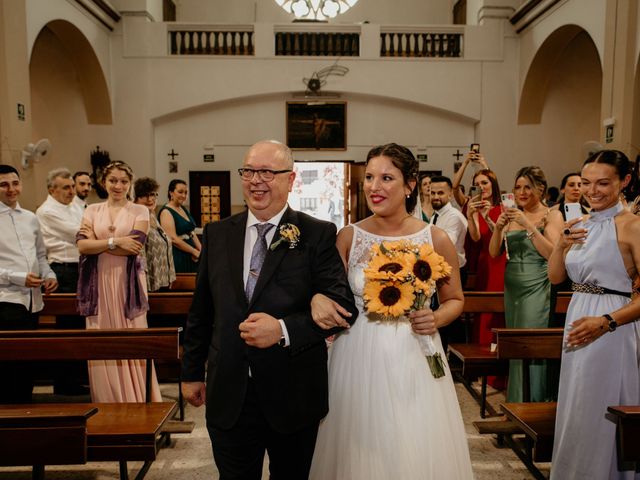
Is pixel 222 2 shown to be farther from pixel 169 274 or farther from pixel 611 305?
pixel 611 305

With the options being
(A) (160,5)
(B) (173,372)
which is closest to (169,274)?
(B) (173,372)

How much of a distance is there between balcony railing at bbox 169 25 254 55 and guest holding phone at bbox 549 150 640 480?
34.7 ft

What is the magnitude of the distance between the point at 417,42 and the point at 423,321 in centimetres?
1112

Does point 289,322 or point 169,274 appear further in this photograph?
point 169,274

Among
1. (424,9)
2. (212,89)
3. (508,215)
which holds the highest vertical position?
(424,9)

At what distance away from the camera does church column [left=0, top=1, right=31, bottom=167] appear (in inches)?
286

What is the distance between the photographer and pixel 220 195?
12492 mm

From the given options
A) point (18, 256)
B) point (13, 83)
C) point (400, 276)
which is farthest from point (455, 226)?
point (13, 83)

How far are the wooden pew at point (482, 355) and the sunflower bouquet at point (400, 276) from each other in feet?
6.71

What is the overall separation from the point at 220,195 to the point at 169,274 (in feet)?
25.1

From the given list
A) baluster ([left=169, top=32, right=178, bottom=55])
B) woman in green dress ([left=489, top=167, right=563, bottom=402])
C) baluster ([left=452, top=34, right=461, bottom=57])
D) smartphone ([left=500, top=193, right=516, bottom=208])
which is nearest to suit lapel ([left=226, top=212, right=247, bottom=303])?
smartphone ([left=500, top=193, right=516, bottom=208])

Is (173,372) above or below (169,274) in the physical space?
below

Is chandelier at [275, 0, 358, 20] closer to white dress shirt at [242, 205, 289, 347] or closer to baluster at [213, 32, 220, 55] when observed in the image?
baluster at [213, 32, 220, 55]

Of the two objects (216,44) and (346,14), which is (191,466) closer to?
(216,44)
